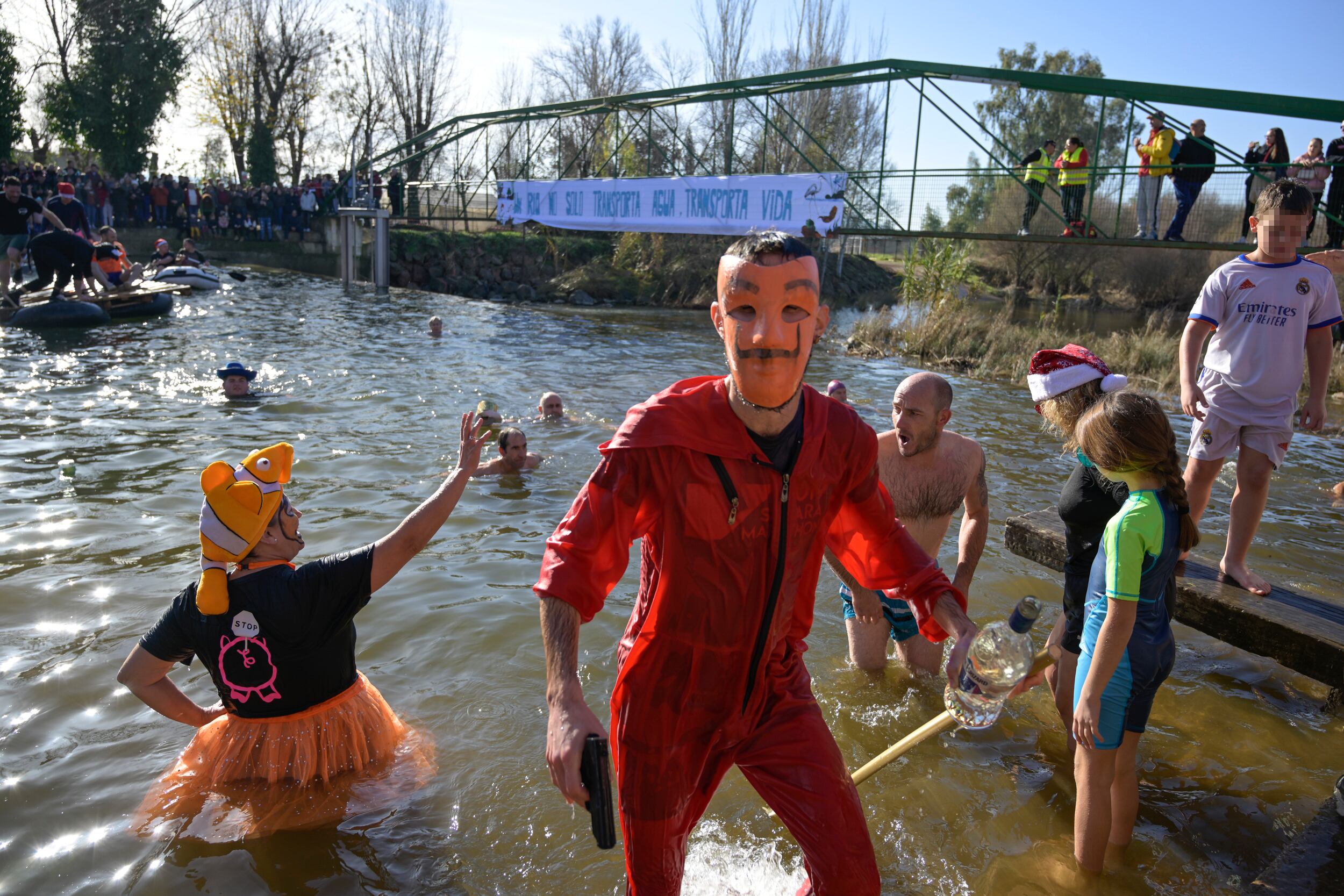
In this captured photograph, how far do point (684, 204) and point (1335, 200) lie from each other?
12.6 meters

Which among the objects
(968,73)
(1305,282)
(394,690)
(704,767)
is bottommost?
(394,690)

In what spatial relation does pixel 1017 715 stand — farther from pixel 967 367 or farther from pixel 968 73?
pixel 968 73

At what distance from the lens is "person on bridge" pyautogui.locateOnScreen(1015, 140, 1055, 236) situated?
14.6 meters

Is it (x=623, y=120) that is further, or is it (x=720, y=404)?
(x=623, y=120)

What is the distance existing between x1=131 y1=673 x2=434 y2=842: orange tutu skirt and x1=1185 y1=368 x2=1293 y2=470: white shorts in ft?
13.9

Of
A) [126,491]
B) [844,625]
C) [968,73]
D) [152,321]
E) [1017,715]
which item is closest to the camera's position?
[1017,715]

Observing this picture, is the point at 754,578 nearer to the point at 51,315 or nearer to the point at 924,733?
the point at 924,733

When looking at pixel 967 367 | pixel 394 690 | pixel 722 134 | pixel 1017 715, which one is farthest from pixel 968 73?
pixel 722 134

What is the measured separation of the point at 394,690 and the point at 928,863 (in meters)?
2.82

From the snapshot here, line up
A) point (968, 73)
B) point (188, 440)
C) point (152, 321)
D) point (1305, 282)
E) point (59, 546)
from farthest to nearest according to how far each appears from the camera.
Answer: point (152, 321)
point (968, 73)
point (188, 440)
point (59, 546)
point (1305, 282)

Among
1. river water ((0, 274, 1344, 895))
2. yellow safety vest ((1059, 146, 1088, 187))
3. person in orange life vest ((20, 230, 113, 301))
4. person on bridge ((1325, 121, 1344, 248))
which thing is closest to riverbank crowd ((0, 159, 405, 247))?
person in orange life vest ((20, 230, 113, 301))

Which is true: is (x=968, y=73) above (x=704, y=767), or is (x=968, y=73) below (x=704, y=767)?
above

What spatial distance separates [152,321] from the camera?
16.8 m

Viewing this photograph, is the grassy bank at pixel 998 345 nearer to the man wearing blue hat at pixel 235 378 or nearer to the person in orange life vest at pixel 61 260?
the man wearing blue hat at pixel 235 378
